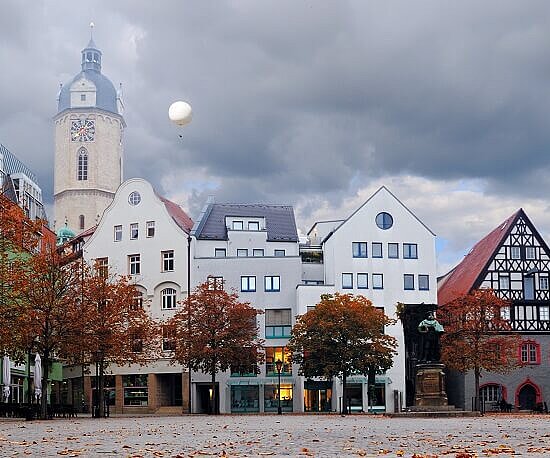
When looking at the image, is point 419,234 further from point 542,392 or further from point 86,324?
point 86,324

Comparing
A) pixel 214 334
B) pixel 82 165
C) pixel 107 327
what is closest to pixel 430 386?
pixel 107 327

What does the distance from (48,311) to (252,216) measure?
33869 mm

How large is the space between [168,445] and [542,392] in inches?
2447

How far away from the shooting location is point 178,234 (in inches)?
3164

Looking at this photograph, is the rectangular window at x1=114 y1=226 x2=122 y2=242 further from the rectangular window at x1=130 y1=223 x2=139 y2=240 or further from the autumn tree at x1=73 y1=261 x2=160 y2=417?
the autumn tree at x1=73 y1=261 x2=160 y2=417

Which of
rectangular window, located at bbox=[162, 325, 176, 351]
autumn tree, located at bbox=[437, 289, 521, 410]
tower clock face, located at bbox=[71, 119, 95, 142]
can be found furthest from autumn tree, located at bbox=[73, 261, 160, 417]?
tower clock face, located at bbox=[71, 119, 95, 142]

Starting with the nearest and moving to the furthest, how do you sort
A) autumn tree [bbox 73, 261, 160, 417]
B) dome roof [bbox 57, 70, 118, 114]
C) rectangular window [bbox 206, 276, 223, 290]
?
1. autumn tree [bbox 73, 261, 160, 417]
2. rectangular window [bbox 206, 276, 223, 290]
3. dome roof [bbox 57, 70, 118, 114]

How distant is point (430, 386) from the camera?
49.3m

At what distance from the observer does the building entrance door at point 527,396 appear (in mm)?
78375

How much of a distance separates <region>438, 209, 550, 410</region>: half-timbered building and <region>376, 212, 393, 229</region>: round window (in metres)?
7.62

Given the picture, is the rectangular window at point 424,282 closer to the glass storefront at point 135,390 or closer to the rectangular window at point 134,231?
the glass storefront at point 135,390

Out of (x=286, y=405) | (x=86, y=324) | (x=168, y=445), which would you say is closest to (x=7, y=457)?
(x=168, y=445)

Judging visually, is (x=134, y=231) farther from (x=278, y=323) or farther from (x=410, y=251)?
(x=410, y=251)

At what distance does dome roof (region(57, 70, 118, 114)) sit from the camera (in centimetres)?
14275
